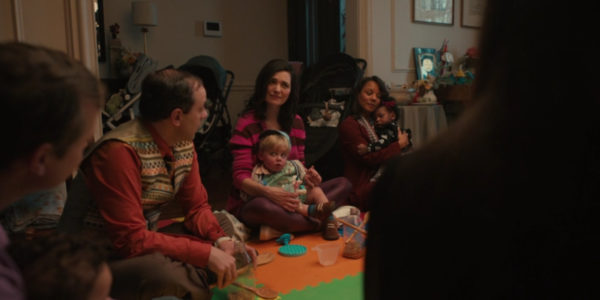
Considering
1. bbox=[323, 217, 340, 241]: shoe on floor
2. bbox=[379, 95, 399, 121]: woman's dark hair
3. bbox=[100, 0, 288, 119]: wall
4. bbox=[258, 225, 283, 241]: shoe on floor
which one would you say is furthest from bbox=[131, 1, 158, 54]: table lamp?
bbox=[323, 217, 340, 241]: shoe on floor

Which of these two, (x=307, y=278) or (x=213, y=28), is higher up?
(x=213, y=28)

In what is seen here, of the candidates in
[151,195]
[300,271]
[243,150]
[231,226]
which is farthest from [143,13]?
[300,271]

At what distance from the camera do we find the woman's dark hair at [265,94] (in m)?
2.69

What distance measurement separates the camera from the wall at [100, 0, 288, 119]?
5.32 m

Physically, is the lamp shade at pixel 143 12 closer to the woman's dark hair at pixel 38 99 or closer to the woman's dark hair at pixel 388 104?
the woman's dark hair at pixel 388 104

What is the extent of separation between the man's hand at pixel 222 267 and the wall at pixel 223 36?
4143mm

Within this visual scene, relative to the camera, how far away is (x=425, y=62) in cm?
469

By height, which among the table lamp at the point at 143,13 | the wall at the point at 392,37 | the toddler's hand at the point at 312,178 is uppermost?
the table lamp at the point at 143,13

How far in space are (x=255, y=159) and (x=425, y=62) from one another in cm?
272

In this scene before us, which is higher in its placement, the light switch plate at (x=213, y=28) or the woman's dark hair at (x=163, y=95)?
the light switch plate at (x=213, y=28)

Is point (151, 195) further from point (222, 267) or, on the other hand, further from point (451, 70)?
point (451, 70)

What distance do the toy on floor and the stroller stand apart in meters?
0.92

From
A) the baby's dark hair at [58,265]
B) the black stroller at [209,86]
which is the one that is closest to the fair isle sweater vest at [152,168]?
the baby's dark hair at [58,265]

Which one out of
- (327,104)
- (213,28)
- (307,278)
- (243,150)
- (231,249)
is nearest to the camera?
(231,249)
